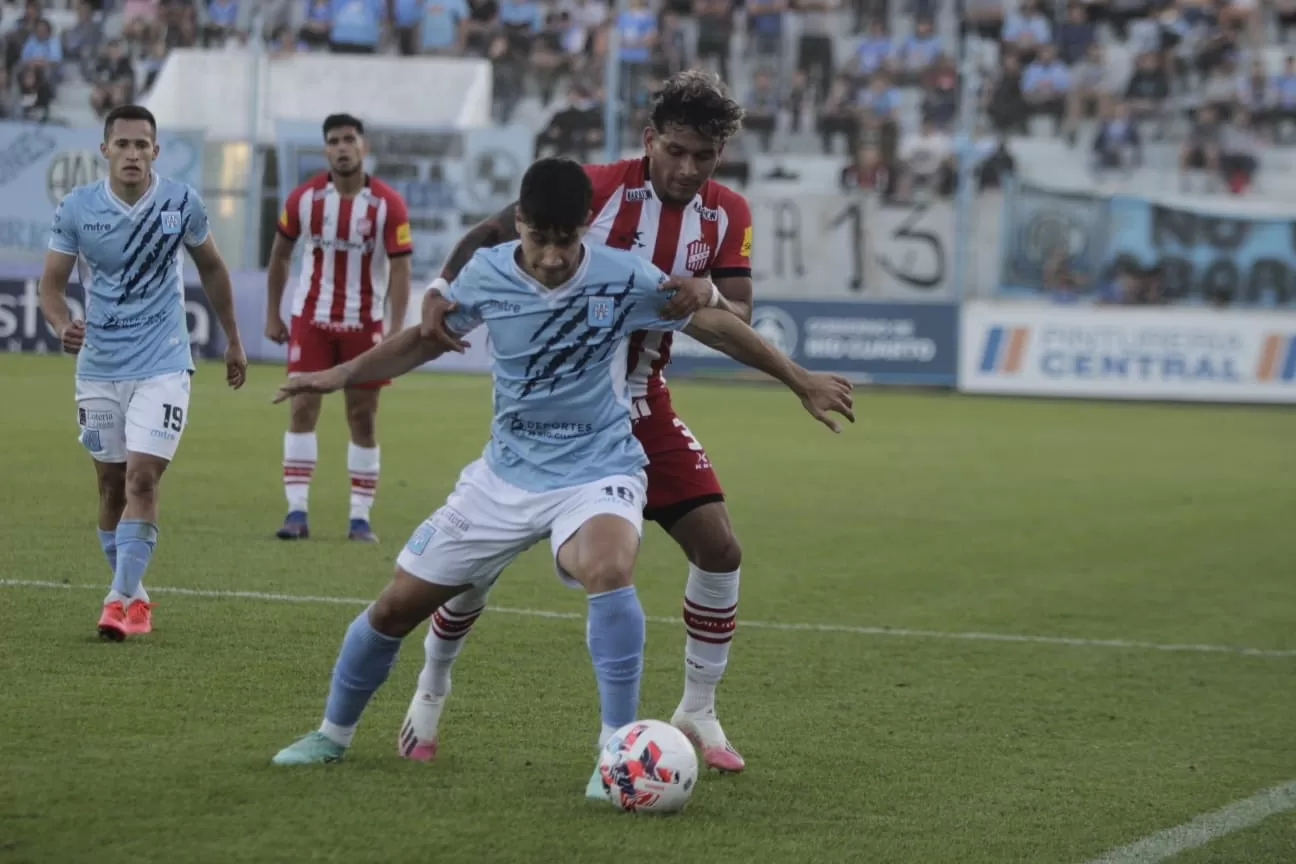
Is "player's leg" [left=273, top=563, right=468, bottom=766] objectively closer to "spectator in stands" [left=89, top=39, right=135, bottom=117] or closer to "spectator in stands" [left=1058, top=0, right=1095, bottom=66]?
"spectator in stands" [left=89, top=39, right=135, bottom=117]

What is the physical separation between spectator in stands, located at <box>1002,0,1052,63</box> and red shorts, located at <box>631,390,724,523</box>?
23.1 metres

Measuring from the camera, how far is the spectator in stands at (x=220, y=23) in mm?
28688

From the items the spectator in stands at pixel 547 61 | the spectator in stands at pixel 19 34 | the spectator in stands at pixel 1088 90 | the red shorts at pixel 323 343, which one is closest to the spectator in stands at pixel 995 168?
the spectator in stands at pixel 1088 90

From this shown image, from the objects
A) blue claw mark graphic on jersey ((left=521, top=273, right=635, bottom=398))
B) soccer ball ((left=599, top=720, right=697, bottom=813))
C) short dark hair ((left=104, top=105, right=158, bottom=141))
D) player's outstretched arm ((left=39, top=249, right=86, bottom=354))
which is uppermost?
short dark hair ((left=104, top=105, right=158, bottom=141))

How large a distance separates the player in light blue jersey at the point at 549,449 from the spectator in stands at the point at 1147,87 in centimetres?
2326

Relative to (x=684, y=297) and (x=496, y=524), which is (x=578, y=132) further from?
(x=496, y=524)

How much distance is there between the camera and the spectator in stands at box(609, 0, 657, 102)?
88.8ft

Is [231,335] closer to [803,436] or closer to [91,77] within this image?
[803,436]

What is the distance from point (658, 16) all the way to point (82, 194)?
2133 centimetres

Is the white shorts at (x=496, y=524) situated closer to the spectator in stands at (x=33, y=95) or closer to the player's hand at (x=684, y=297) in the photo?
the player's hand at (x=684, y=297)

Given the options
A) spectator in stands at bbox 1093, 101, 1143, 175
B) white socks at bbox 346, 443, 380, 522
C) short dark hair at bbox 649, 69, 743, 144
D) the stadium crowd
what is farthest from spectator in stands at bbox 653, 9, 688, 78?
short dark hair at bbox 649, 69, 743, 144

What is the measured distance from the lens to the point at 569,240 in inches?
206

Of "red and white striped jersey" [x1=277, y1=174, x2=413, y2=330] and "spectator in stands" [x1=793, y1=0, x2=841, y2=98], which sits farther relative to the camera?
"spectator in stands" [x1=793, y1=0, x2=841, y2=98]

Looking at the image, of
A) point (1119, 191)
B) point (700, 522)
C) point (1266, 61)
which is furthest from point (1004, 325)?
point (700, 522)
